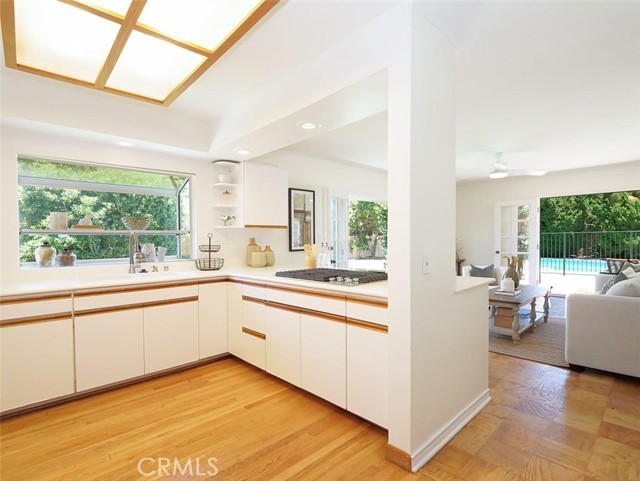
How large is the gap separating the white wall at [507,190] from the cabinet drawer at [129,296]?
21.0 feet

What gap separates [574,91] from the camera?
2734mm

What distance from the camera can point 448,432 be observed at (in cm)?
199

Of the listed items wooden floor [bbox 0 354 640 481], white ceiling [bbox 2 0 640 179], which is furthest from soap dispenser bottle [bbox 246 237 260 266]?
wooden floor [bbox 0 354 640 481]

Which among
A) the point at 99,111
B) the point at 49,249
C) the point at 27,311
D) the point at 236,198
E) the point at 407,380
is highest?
the point at 99,111

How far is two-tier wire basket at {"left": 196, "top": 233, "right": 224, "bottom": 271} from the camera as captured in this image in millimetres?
3602

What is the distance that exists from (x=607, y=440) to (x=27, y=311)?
3.88m

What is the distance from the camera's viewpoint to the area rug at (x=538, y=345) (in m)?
3.28

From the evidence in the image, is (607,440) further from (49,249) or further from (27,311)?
(49,249)

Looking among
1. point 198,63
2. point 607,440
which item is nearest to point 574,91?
point 607,440

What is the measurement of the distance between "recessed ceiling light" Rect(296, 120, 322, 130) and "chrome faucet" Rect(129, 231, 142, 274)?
2.06 m

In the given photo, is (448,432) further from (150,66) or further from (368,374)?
(150,66)

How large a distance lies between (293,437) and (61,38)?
2.74 m

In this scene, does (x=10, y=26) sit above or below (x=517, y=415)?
above

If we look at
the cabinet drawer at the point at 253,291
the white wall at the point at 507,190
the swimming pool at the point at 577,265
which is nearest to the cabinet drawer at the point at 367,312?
the cabinet drawer at the point at 253,291
